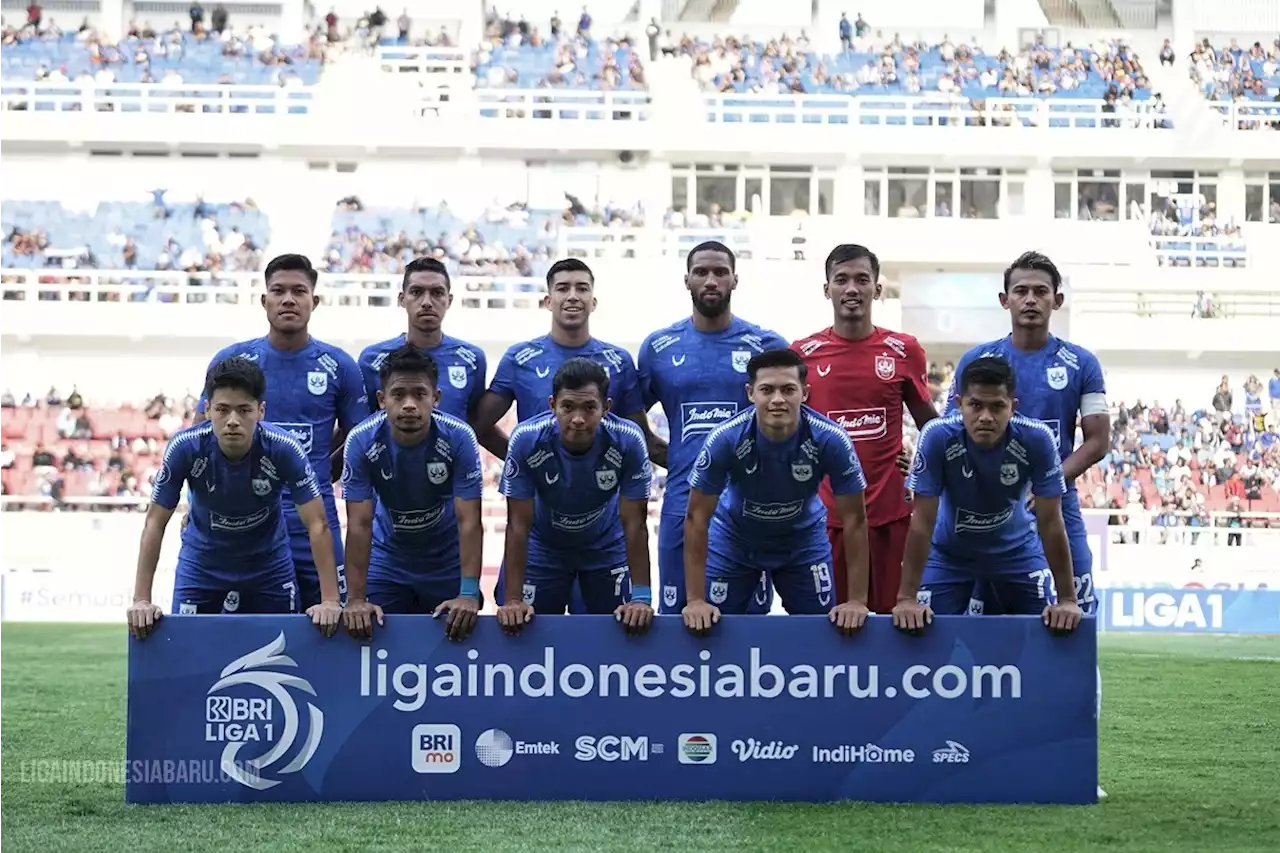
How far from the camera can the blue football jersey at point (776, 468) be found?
266 inches

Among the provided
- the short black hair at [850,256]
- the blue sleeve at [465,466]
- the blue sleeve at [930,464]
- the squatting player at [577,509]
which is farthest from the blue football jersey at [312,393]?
the blue sleeve at [930,464]

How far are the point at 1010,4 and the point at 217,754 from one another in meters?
31.6

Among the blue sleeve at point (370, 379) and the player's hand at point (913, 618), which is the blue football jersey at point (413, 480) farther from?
the player's hand at point (913, 618)

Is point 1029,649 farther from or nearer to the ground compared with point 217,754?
farther from the ground

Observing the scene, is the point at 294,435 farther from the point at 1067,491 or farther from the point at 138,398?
the point at 138,398

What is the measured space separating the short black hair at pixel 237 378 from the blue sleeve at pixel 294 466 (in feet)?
0.68

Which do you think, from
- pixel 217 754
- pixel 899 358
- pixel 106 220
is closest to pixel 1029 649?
pixel 899 358

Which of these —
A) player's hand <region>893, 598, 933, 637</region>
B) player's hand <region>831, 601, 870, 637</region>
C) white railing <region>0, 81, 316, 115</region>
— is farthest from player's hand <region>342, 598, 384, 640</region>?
white railing <region>0, 81, 316, 115</region>

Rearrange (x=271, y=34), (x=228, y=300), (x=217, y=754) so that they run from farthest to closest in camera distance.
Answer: (x=271, y=34), (x=228, y=300), (x=217, y=754)

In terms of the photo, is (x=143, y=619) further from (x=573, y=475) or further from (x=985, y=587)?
(x=985, y=587)

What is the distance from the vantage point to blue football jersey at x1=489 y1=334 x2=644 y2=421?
25.8 feet

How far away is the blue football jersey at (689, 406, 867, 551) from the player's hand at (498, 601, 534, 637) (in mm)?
842

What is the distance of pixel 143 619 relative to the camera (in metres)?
6.44

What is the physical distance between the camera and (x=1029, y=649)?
6.57 meters
